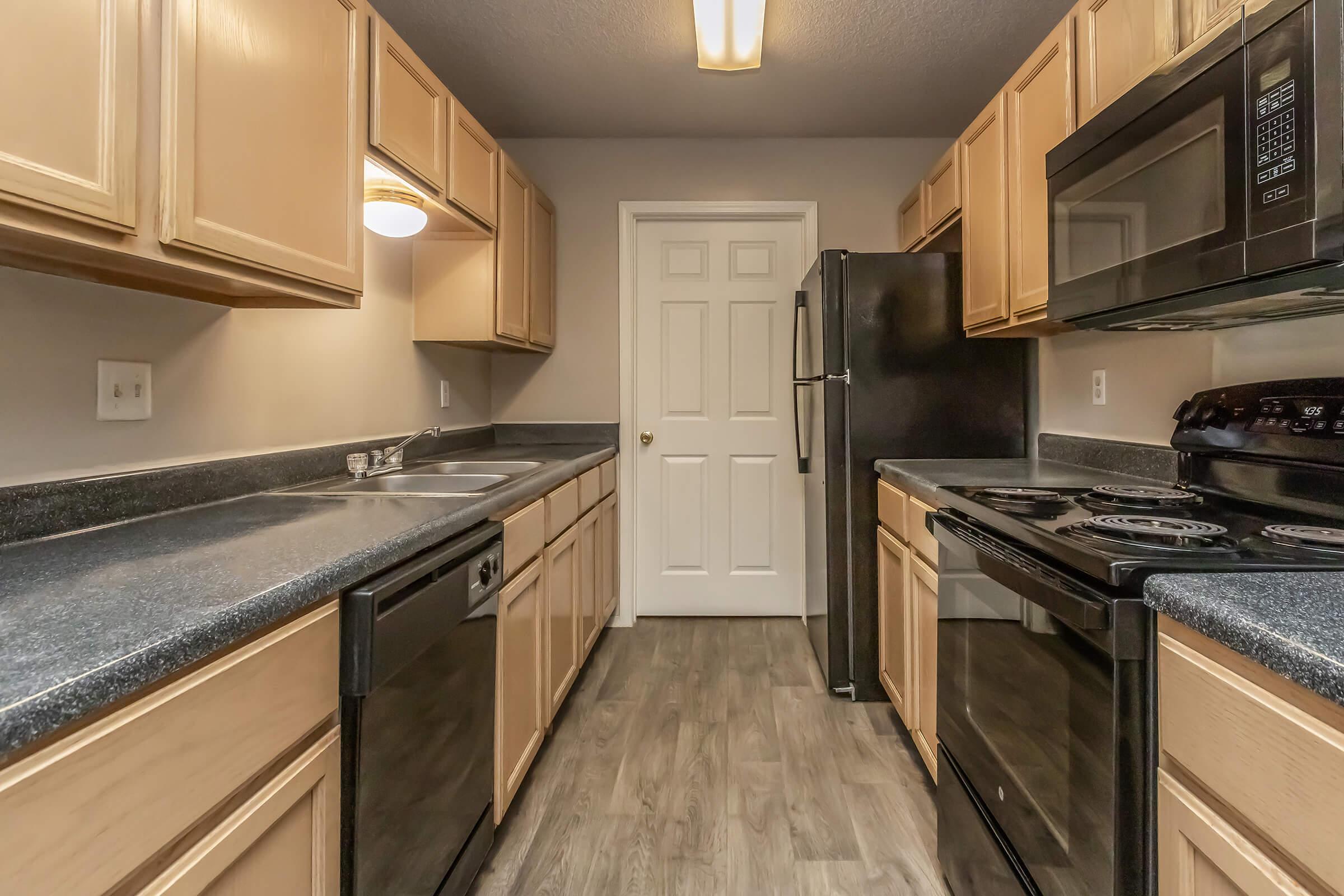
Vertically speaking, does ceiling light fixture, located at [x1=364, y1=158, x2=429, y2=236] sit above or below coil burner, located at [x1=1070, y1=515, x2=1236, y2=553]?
above

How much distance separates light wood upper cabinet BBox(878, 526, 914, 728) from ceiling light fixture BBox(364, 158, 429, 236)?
1.77 m

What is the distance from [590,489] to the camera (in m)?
2.49

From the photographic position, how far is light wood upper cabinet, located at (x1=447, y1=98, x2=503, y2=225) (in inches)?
75.0

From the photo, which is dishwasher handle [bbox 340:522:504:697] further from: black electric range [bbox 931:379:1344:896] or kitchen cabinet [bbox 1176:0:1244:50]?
kitchen cabinet [bbox 1176:0:1244:50]

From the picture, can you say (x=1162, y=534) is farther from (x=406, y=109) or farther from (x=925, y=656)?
(x=406, y=109)

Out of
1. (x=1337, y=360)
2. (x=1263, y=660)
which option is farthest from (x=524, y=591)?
(x=1337, y=360)

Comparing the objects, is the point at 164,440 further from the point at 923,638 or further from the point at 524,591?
the point at 923,638

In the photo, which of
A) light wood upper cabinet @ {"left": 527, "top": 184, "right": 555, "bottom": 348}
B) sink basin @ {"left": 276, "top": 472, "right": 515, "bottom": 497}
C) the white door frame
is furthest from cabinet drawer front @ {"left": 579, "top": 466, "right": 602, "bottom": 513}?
light wood upper cabinet @ {"left": 527, "top": 184, "right": 555, "bottom": 348}

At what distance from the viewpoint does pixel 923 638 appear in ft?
5.68

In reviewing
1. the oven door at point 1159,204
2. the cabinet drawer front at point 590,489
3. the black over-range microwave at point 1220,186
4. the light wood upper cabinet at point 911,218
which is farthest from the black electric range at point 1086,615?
the light wood upper cabinet at point 911,218

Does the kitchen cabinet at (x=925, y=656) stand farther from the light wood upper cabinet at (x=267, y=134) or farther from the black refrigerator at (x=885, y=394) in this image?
the light wood upper cabinet at (x=267, y=134)

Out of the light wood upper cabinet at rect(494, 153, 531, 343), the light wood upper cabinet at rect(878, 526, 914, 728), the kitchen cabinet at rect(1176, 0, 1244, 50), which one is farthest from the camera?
the light wood upper cabinet at rect(494, 153, 531, 343)

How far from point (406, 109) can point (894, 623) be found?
2.09 m

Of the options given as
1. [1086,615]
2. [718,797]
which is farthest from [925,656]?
[1086,615]
